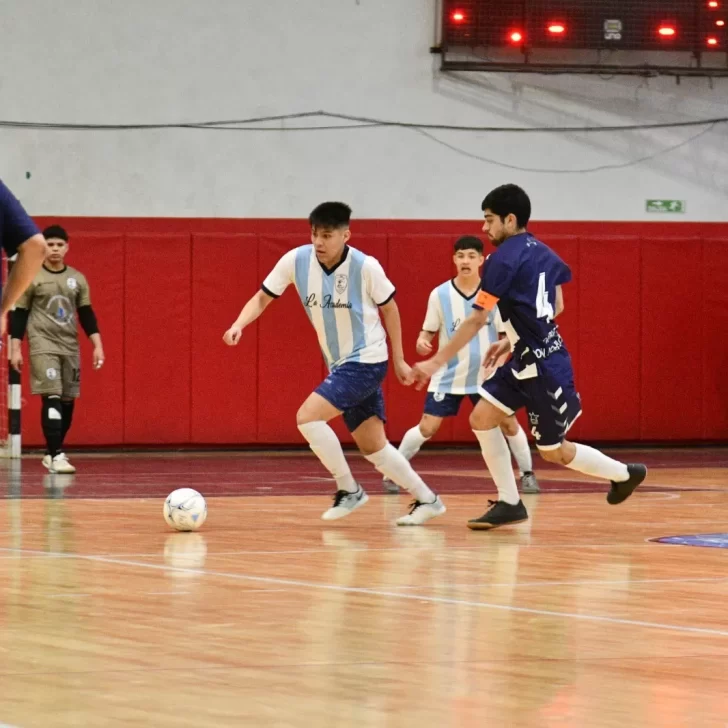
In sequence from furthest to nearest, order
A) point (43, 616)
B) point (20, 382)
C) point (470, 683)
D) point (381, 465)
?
point (20, 382)
point (381, 465)
point (43, 616)
point (470, 683)

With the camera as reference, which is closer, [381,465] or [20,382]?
[381,465]

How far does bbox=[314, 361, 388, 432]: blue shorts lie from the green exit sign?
405 inches

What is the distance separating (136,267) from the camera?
56.5 ft

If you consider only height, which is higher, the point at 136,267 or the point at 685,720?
the point at 136,267

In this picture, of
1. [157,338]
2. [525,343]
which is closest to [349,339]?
[525,343]

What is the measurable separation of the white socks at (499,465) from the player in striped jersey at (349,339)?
0.43m

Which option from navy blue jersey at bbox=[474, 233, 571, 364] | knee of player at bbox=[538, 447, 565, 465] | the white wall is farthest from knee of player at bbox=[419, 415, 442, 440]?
the white wall

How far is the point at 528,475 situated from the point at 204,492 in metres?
2.43

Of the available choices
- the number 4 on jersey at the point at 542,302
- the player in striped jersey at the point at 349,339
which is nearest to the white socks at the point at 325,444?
the player in striped jersey at the point at 349,339

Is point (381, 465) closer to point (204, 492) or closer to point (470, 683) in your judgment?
point (204, 492)

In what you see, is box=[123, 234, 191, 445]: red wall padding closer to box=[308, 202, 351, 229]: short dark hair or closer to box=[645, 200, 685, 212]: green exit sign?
box=[645, 200, 685, 212]: green exit sign

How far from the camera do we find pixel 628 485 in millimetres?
9180

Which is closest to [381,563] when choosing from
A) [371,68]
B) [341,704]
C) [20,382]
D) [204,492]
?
[341,704]

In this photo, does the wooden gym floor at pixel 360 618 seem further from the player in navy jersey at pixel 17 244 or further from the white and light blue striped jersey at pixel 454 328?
the white and light blue striped jersey at pixel 454 328
